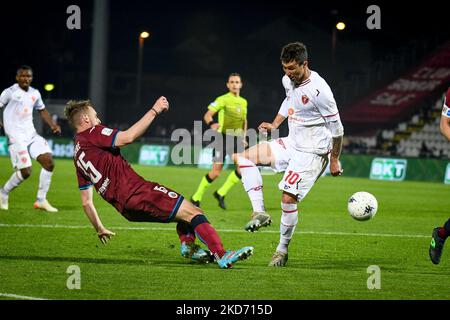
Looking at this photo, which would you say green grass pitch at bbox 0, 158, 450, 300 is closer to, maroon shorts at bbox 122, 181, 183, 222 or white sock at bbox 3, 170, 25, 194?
white sock at bbox 3, 170, 25, 194

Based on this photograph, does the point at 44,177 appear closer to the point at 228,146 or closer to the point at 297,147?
the point at 228,146

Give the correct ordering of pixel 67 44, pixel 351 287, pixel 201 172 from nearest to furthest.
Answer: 1. pixel 351 287
2. pixel 201 172
3. pixel 67 44

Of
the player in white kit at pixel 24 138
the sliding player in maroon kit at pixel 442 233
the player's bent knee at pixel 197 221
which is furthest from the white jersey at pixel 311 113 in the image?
the player in white kit at pixel 24 138

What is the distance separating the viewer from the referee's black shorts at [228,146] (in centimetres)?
1736

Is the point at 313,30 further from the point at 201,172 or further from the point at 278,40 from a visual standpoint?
the point at 201,172

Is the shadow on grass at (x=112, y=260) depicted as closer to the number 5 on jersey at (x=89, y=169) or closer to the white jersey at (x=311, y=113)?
the number 5 on jersey at (x=89, y=169)

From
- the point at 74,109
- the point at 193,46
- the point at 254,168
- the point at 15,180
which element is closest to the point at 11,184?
the point at 15,180

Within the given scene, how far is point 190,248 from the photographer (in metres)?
9.48

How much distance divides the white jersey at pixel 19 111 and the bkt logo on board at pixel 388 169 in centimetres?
1764

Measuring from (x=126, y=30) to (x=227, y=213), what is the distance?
50003 mm

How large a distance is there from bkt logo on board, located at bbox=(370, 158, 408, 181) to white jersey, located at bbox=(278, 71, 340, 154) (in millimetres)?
21148

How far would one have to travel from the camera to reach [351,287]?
809 cm

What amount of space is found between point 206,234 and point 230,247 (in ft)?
8.42
